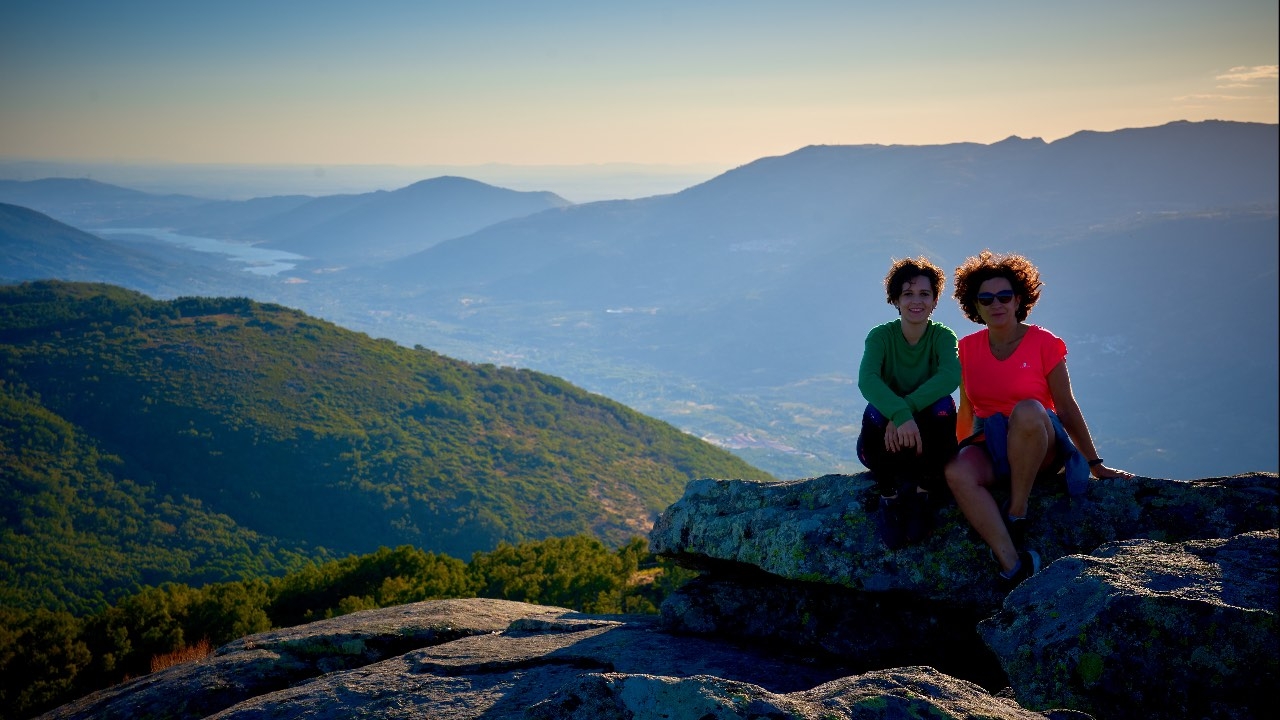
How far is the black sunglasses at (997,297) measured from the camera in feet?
23.7

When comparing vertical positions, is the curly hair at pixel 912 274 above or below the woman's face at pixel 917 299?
above

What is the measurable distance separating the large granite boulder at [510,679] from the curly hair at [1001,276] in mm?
3908

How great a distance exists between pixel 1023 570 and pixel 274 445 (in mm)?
101442

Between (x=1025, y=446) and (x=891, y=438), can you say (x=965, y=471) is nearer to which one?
(x=1025, y=446)

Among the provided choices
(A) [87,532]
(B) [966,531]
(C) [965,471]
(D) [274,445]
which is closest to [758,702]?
(C) [965,471]

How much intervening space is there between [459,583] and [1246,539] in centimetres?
1774

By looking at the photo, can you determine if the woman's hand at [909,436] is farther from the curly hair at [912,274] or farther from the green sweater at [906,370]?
the curly hair at [912,274]

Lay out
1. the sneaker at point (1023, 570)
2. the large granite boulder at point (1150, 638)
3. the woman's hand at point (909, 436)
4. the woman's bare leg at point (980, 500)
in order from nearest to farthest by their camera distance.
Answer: the large granite boulder at point (1150, 638) → the sneaker at point (1023, 570) → the woman's bare leg at point (980, 500) → the woman's hand at point (909, 436)

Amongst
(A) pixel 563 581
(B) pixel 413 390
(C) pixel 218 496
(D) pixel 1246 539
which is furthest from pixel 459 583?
(B) pixel 413 390

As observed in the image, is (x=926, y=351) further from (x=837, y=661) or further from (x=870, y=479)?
(x=837, y=661)

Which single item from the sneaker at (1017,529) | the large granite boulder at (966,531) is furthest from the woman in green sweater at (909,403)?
the sneaker at (1017,529)

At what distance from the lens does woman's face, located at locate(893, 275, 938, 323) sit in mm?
6980

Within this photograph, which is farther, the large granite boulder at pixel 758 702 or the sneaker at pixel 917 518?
the sneaker at pixel 917 518

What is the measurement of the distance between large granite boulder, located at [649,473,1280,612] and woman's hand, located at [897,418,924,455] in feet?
3.08
